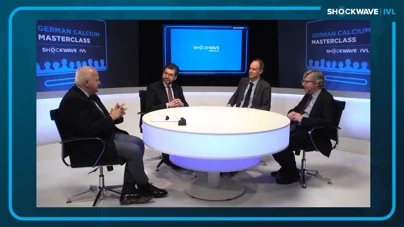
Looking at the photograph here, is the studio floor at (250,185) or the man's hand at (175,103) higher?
the man's hand at (175,103)

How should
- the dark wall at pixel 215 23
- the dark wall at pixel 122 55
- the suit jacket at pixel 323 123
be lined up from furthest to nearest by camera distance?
the dark wall at pixel 215 23
the dark wall at pixel 122 55
the suit jacket at pixel 323 123

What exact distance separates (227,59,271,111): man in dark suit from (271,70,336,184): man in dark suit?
577 millimetres

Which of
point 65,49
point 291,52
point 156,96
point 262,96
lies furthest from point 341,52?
point 65,49

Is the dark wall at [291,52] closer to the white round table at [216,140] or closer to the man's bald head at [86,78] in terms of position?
the white round table at [216,140]

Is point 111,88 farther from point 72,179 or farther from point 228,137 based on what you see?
point 228,137

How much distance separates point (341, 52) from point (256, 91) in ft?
4.95

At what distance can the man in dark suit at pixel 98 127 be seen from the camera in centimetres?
296

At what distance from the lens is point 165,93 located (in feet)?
14.7

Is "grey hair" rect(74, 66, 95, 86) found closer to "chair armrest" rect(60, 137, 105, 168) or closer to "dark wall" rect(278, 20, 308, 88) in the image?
"chair armrest" rect(60, 137, 105, 168)

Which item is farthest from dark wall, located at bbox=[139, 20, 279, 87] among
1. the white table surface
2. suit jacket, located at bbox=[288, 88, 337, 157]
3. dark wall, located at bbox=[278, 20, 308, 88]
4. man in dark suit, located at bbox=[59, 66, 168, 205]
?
the white table surface

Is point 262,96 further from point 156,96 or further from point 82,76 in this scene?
point 82,76

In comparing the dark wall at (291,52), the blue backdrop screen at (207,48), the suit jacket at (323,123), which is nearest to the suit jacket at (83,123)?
the suit jacket at (323,123)

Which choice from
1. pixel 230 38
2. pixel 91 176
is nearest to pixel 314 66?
pixel 230 38

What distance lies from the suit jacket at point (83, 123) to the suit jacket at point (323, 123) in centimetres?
191
